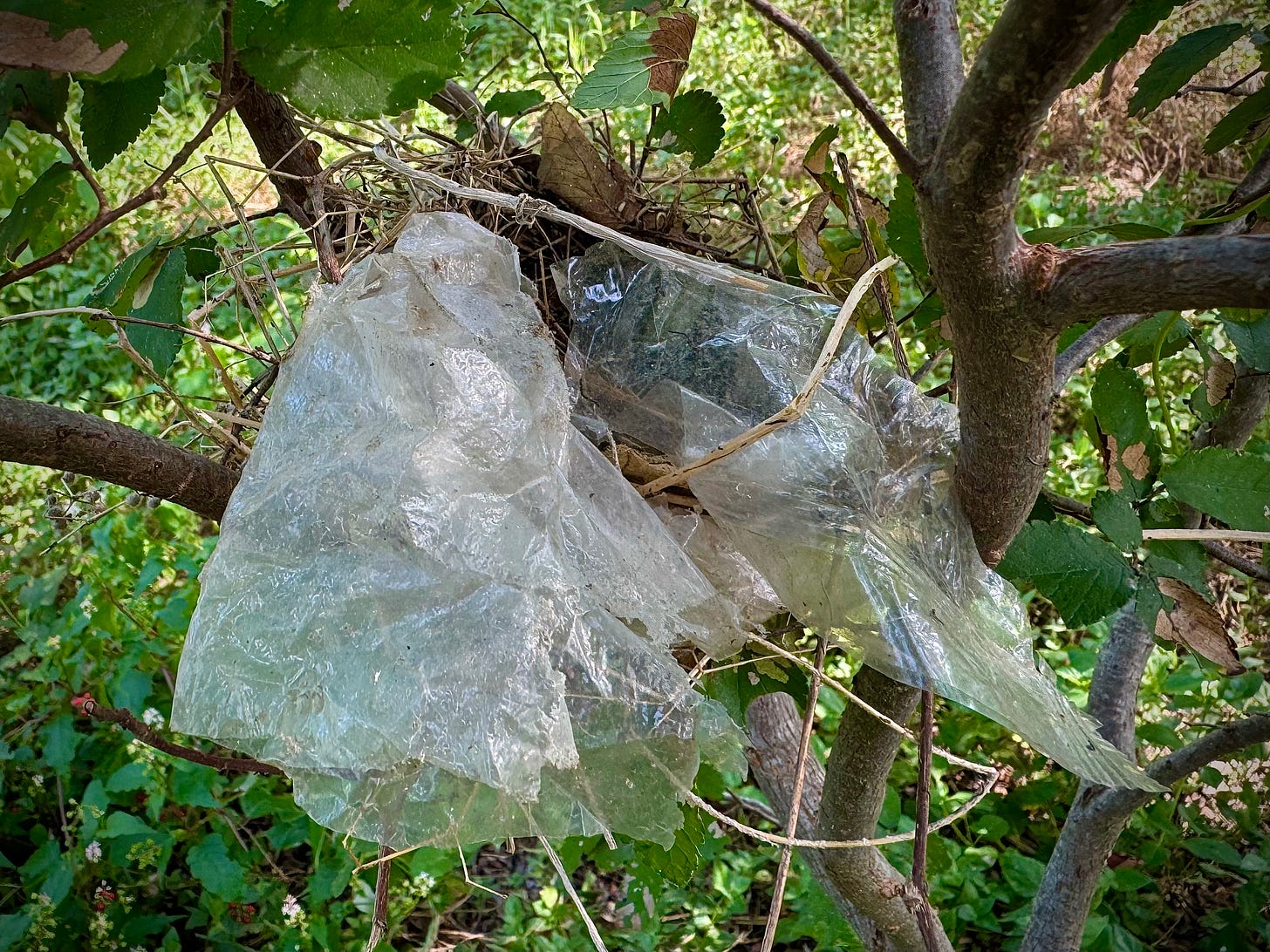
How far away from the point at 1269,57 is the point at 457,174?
588mm

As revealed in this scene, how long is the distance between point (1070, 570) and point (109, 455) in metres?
0.64

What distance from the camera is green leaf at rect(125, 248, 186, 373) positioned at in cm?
73

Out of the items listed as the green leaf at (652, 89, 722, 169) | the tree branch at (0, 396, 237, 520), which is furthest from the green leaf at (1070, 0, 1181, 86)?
the tree branch at (0, 396, 237, 520)

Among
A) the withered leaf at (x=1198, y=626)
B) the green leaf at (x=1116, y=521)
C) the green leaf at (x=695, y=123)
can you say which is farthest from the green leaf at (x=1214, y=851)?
the green leaf at (x=695, y=123)

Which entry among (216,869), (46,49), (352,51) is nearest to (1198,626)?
(352,51)

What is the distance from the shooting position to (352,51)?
0.58m

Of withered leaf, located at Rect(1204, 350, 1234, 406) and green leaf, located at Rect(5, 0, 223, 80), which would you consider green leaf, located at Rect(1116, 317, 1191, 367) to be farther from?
green leaf, located at Rect(5, 0, 223, 80)

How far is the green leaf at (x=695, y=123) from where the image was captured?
86 centimetres

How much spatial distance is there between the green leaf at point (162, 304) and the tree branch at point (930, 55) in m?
0.58

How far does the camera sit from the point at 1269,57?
0.67 metres

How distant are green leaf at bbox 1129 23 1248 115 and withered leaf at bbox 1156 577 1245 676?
381mm

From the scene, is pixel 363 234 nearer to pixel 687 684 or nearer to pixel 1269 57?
pixel 687 684

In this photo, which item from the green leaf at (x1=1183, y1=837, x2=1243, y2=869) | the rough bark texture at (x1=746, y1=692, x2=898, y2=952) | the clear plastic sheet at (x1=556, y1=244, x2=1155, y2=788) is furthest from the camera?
the green leaf at (x1=1183, y1=837, x2=1243, y2=869)

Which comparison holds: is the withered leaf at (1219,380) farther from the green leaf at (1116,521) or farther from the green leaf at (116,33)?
the green leaf at (116,33)
